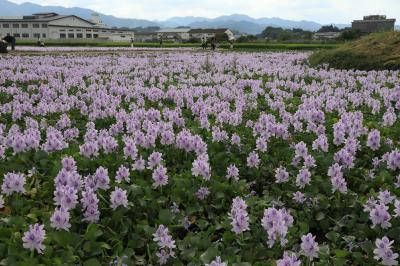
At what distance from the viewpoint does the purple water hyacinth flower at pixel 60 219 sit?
11.7 ft

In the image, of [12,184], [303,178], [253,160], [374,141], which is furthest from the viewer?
[374,141]

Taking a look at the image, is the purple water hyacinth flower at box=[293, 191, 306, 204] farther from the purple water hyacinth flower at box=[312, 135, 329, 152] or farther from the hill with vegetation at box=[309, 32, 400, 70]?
the hill with vegetation at box=[309, 32, 400, 70]

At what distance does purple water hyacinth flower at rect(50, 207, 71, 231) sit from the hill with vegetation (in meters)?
15.4

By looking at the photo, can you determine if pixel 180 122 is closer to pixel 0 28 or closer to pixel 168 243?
pixel 168 243

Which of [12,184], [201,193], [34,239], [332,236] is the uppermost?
[12,184]

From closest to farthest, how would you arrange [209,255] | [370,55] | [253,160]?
[209,255], [253,160], [370,55]

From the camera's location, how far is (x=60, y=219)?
358cm

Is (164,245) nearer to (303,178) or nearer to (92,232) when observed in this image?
(92,232)

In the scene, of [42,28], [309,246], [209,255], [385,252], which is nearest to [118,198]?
[209,255]

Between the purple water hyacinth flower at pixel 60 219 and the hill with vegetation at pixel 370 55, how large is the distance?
604 inches

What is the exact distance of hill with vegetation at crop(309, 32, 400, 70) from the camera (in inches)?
655

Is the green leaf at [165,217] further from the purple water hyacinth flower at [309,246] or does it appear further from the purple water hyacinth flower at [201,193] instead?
the purple water hyacinth flower at [309,246]

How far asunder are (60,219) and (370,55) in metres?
16.1

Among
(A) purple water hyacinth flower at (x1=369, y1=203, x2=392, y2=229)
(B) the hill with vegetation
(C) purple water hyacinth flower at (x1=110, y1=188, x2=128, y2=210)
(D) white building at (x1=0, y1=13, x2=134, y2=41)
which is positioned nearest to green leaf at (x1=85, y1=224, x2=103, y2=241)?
(C) purple water hyacinth flower at (x1=110, y1=188, x2=128, y2=210)
